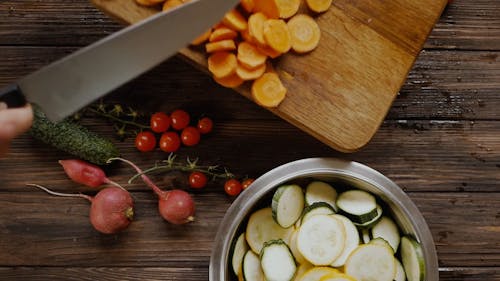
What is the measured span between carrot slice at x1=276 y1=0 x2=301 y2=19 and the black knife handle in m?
A: 0.83

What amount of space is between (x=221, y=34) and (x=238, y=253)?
74 cm

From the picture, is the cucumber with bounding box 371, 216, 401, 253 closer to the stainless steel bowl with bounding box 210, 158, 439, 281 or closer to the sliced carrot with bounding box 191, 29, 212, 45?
the stainless steel bowl with bounding box 210, 158, 439, 281

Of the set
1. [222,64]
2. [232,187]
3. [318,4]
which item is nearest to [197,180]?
[232,187]

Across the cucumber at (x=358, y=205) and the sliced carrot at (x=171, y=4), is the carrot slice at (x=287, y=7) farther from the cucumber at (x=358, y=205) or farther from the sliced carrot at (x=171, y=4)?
the cucumber at (x=358, y=205)

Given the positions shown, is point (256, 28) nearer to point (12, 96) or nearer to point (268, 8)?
point (268, 8)

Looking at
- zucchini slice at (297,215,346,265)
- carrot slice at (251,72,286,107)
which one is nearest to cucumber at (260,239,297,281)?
zucchini slice at (297,215,346,265)

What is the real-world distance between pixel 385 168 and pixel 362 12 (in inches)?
24.7

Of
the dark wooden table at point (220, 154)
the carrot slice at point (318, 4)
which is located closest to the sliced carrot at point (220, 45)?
the carrot slice at point (318, 4)

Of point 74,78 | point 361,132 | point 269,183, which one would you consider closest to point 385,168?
point 361,132

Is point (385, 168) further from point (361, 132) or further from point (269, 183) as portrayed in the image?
point (269, 183)

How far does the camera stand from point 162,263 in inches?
88.2

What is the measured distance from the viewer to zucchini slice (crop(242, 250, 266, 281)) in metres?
1.99

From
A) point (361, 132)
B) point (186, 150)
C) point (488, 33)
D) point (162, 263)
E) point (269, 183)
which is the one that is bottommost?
point (162, 263)

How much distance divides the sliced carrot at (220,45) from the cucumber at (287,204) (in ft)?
1.61
